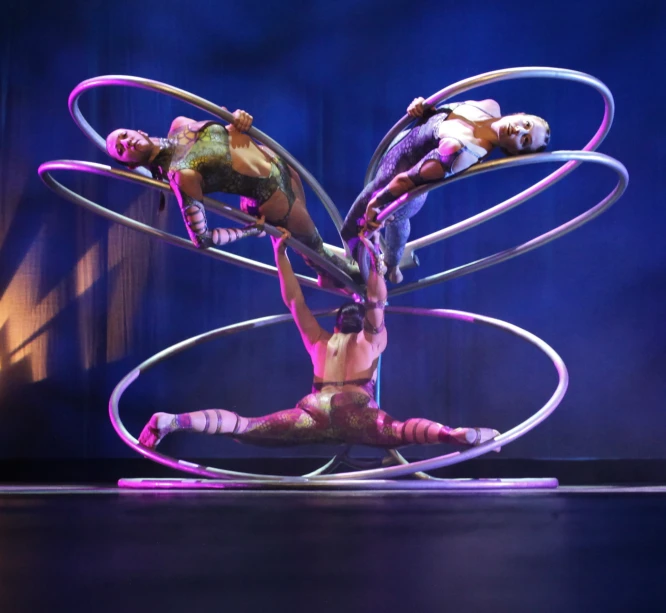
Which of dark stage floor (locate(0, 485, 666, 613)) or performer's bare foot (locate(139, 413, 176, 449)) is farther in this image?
performer's bare foot (locate(139, 413, 176, 449))

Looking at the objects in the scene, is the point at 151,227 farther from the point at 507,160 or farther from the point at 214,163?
the point at 507,160

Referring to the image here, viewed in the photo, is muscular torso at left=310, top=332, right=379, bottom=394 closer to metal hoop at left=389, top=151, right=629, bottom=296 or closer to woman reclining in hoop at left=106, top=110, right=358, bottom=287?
metal hoop at left=389, top=151, right=629, bottom=296

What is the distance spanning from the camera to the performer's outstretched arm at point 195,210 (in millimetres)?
3559

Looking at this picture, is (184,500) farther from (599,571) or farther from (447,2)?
(447,2)

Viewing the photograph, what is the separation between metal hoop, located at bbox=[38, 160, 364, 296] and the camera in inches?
144

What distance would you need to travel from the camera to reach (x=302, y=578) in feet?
4.90

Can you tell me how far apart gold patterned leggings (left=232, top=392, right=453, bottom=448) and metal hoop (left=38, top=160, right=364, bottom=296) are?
2.36 feet

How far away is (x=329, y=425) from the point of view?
423cm

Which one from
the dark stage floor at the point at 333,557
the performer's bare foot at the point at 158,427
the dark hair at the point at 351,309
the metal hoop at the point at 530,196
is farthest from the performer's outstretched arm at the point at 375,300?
the dark stage floor at the point at 333,557

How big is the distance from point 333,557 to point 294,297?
2.62 meters

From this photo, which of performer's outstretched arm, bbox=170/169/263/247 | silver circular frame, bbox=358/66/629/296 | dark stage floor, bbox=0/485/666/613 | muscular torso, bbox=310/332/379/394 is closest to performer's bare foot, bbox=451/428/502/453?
muscular torso, bbox=310/332/379/394

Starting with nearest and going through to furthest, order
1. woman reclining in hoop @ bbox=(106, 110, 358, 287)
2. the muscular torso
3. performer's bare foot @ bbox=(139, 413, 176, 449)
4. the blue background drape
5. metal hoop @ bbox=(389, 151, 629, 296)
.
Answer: metal hoop @ bbox=(389, 151, 629, 296), woman reclining in hoop @ bbox=(106, 110, 358, 287), performer's bare foot @ bbox=(139, 413, 176, 449), the muscular torso, the blue background drape

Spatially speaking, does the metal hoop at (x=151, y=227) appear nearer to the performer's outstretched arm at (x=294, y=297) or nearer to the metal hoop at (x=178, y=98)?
the performer's outstretched arm at (x=294, y=297)

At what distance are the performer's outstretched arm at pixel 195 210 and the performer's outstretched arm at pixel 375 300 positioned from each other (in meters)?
0.68
